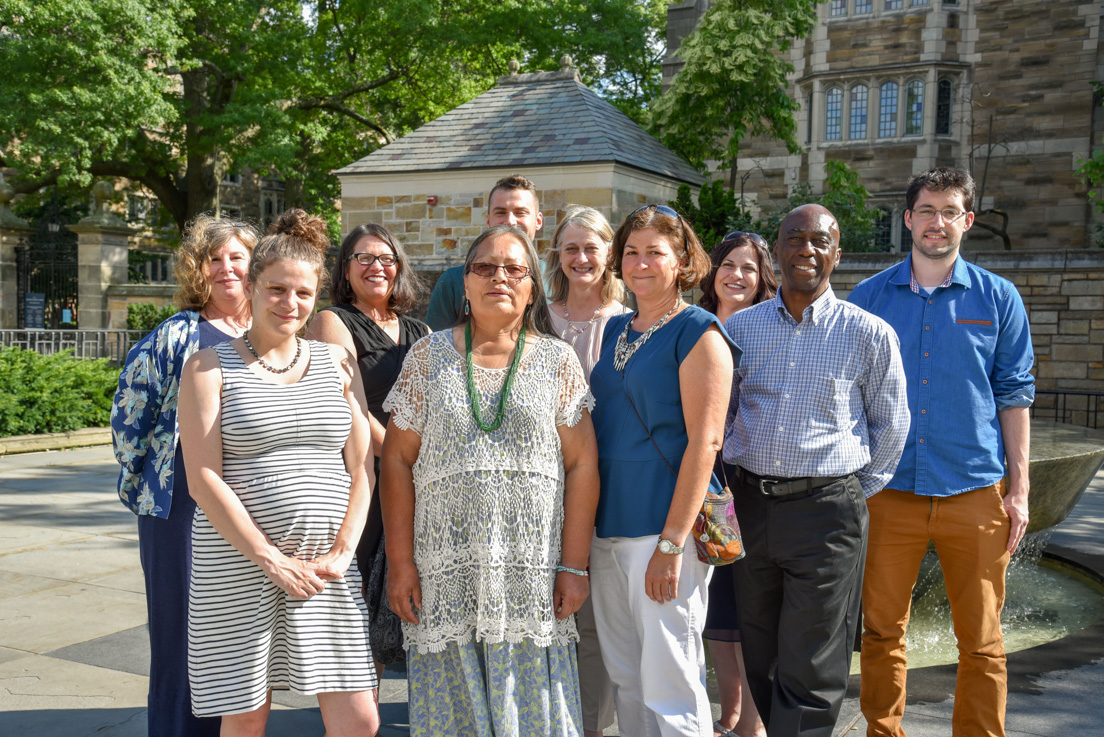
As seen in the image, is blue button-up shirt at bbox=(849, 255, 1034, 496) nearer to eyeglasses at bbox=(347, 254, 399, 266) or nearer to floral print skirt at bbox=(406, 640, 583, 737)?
floral print skirt at bbox=(406, 640, 583, 737)

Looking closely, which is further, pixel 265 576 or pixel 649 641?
pixel 649 641

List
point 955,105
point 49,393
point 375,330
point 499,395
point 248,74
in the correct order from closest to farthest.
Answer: point 499,395 → point 375,330 → point 49,393 → point 955,105 → point 248,74

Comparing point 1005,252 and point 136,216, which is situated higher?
point 136,216

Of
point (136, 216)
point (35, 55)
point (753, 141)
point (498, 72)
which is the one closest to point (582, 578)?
point (35, 55)

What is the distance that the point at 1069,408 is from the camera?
12078 mm

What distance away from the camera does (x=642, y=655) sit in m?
2.68

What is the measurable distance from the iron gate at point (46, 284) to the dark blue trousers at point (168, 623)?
57.6 ft

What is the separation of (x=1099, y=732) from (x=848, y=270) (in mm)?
10195

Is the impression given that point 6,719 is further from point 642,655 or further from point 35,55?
point 35,55

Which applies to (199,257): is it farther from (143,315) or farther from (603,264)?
(143,315)

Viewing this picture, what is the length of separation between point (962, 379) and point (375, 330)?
2.17m

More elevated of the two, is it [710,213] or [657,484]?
[710,213]

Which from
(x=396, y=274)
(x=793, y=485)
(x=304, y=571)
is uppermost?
(x=396, y=274)

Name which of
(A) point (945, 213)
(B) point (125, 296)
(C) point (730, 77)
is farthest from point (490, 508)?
(B) point (125, 296)
